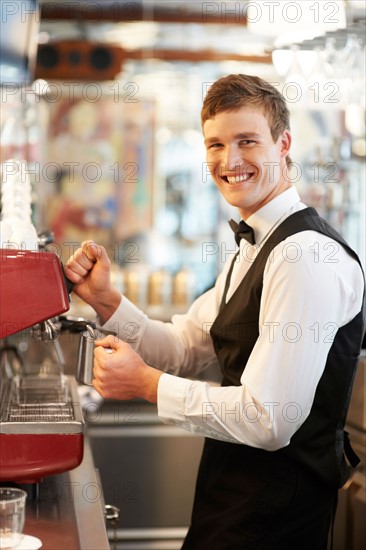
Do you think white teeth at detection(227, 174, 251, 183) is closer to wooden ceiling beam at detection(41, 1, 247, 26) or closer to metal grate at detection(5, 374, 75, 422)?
metal grate at detection(5, 374, 75, 422)

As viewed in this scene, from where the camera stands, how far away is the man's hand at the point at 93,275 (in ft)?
7.66

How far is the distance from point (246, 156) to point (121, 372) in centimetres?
60

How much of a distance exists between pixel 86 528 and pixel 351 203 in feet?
15.7

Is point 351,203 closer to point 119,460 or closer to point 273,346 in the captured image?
point 119,460

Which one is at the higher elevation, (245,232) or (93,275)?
(245,232)

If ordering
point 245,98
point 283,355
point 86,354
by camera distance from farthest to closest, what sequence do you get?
point 245,98, point 86,354, point 283,355

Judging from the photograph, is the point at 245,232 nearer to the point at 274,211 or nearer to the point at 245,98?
the point at 274,211

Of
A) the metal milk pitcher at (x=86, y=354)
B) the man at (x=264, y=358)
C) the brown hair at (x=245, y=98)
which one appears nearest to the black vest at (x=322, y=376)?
the man at (x=264, y=358)

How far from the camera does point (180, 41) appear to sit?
749 centimetres

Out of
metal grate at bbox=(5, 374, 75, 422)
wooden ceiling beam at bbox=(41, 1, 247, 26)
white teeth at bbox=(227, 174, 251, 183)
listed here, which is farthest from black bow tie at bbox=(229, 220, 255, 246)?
wooden ceiling beam at bbox=(41, 1, 247, 26)

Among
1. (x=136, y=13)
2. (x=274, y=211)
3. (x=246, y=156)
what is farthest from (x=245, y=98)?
(x=136, y=13)

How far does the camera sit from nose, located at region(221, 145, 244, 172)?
2.19 m

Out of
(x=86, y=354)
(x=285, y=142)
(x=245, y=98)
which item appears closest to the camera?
(x=86, y=354)

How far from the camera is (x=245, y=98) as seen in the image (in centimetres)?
218
